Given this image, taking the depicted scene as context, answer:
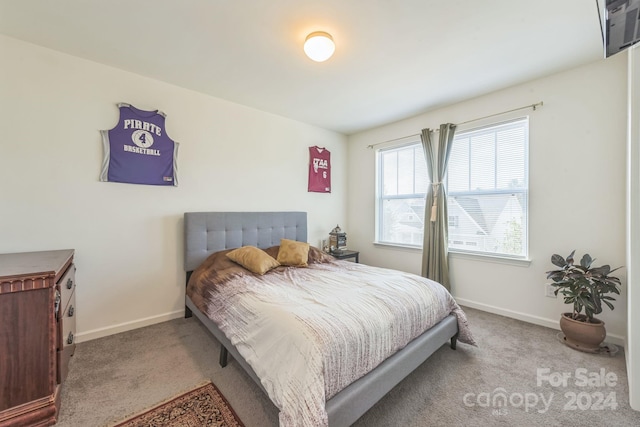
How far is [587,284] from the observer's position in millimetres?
2195

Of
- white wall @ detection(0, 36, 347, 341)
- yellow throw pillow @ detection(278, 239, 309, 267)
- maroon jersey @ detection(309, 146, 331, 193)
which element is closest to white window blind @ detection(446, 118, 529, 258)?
→ maroon jersey @ detection(309, 146, 331, 193)

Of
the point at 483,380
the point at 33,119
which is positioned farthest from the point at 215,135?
the point at 483,380

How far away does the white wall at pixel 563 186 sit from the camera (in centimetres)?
236

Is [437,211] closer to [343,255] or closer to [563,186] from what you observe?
[563,186]

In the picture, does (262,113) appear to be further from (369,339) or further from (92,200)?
(369,339)

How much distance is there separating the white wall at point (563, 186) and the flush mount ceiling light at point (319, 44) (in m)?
2.19

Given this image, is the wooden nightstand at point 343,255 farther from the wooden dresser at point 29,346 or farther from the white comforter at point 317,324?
the wooden dresser at point 29,346

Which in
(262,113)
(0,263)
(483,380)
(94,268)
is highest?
(262,113)

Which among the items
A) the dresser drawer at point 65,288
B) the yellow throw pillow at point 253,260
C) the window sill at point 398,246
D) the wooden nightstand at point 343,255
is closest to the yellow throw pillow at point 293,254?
the yellow throw pillow at point 253,260

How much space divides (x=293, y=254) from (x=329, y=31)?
2.16 m

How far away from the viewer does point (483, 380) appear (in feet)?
6.12

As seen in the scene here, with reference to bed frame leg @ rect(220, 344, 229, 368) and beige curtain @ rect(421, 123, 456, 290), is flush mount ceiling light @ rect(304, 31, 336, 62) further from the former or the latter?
bed frame leg @ rect(220, 344, 229, 368)

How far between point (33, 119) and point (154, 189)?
103cm

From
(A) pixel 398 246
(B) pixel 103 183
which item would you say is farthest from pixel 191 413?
(A) pixel 398 246
